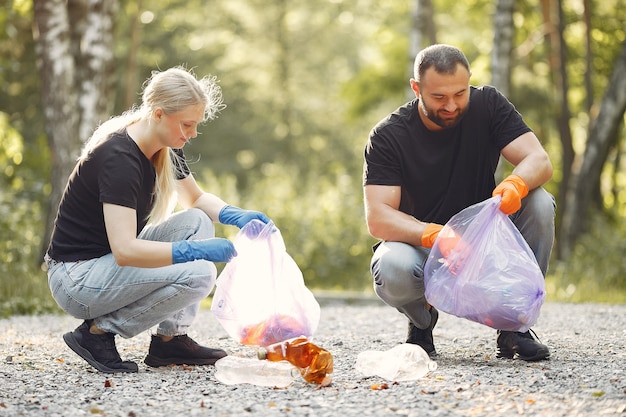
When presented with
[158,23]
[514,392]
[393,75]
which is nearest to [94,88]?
[514,392]

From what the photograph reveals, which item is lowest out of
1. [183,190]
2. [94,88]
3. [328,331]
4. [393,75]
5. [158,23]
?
[328,331]

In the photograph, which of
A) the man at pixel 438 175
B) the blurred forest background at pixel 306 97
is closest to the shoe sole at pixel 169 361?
the man at pixel 438 175

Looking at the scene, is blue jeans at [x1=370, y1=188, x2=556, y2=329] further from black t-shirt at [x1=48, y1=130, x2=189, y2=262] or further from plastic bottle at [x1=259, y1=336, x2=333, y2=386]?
black t-shirt at [x1=48, y1=130, x2=189, y2=262]

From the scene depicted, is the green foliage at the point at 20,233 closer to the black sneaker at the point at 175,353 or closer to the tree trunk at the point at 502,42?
the black sneaker at the point at 175,353

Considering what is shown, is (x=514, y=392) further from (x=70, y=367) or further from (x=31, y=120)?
(x=31, y=120)

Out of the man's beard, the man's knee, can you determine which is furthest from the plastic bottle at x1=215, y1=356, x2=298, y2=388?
the man's beard

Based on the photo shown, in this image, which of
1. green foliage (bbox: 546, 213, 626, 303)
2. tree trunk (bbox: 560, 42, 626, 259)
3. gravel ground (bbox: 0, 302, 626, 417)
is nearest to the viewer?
gravel ground (bbox: 0, 302, 626, 417)

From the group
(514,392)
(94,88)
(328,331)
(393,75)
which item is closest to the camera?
(514,392)

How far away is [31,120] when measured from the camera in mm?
18547

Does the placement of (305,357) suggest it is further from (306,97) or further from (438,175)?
(306,97)

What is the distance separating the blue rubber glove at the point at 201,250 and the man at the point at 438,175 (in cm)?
77

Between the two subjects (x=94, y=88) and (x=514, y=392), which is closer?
(x=514, y=392)

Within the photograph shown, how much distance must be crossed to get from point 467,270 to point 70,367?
196 cm

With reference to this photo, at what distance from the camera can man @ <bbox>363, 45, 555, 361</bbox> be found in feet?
14.0
